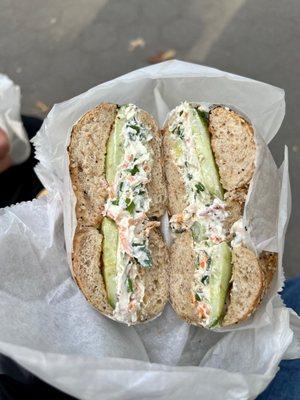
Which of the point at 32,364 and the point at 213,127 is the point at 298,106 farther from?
the point at 32,364

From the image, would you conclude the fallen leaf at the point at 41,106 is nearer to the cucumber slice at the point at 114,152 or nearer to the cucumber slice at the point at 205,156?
the cucumber slice at the point at 114,152

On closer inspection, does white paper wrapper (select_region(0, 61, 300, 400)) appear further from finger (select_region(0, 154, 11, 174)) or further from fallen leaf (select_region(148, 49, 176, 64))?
fallen leaf (select_region(148, 49, 176, 64))

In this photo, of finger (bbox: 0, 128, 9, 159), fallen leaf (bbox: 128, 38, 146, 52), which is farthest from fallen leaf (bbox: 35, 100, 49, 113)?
finger (bbox: 0, 128, 9, 159)

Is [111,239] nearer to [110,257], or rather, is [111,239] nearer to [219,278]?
[110,257]


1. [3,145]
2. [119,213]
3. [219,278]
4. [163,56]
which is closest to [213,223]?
[219,278]

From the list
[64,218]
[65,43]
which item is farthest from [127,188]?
[65,43]

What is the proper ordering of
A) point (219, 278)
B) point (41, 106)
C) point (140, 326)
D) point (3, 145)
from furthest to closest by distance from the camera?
point (41, 106)
point (3, 145)
point (140, 326)
point (219, 278)

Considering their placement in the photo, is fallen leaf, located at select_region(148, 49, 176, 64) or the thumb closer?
the thumb
